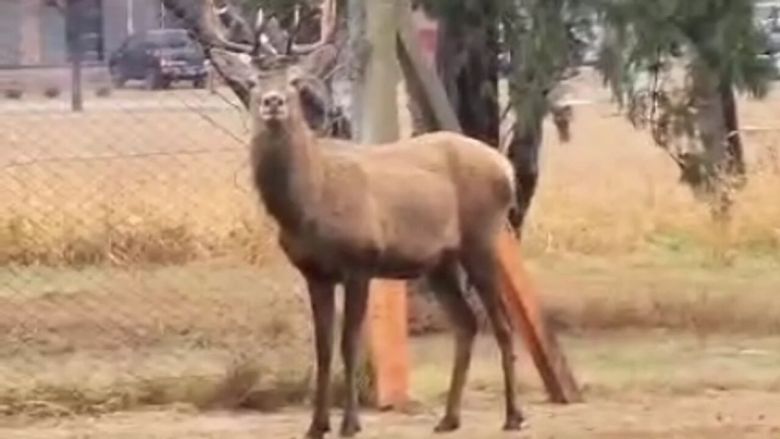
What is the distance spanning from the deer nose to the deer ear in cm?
54

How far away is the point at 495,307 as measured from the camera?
1194 cm

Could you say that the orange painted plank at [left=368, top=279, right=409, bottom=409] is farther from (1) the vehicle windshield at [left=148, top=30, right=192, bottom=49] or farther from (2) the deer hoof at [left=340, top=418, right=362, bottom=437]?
(1) the vehicle windshield at [left=148, top=30, right=192, bottom=49]

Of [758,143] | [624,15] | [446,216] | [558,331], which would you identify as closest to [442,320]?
[558,331]

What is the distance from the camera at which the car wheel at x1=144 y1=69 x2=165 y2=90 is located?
52.0ft

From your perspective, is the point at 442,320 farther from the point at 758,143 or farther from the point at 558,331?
the point at 758,143

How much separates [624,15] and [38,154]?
14.0 ft

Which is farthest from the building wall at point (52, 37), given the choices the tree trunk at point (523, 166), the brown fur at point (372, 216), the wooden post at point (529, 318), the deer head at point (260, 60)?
the brown fur at point (372, 216)

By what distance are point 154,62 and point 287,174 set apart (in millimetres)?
5894

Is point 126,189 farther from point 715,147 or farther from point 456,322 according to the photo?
point 456,322

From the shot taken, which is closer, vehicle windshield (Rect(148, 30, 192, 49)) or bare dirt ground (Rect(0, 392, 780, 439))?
bare dirt ground (Rect(0, 392, 780, 439))

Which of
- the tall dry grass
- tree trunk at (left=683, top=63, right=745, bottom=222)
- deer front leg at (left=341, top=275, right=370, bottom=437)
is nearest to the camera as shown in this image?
deer front leg at (left=341, top=275, right=370, bottom=437)

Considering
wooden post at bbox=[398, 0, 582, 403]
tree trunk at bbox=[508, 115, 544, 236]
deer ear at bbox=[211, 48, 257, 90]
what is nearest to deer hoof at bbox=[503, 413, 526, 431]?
wooden post at bbox=[398, 0, 582, 403]

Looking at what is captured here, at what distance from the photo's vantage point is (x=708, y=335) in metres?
16.2

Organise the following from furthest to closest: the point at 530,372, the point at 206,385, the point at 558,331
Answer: the point at 558,331, the point at 530,372, the point at 206,385
